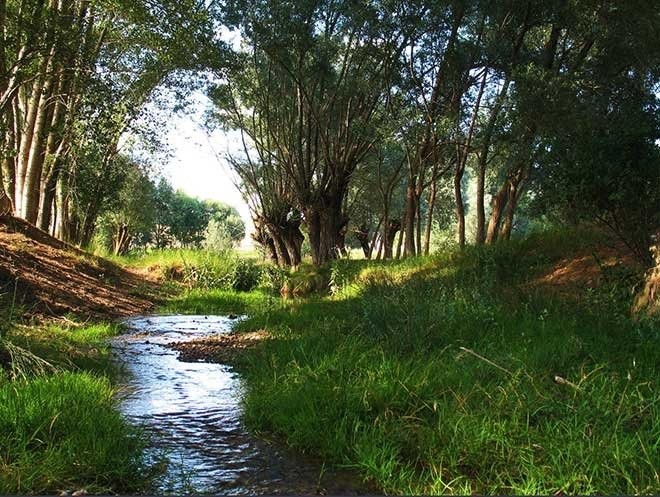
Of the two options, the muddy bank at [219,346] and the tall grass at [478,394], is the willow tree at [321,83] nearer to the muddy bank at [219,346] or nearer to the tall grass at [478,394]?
the muddy bank at [219,346]

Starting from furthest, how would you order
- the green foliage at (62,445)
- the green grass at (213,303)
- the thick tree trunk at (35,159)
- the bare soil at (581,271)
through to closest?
1. the thick tree trunk at (35,159)
2. the green grass at (213,303)
3. the bare soil at (581,271)
4. the green foliage at (62,445)

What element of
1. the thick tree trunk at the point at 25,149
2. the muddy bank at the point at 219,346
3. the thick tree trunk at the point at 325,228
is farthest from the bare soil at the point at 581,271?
the thick tree trunk at the point at 25,149

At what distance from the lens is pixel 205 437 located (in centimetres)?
375

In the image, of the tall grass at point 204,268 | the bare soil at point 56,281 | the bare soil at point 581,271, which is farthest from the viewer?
Answer: the tall grass at point 204,268

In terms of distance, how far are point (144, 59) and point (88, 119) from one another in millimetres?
3318

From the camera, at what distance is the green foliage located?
9.05 ft

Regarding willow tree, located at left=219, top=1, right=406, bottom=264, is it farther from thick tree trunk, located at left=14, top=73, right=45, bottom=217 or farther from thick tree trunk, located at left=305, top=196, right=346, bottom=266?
thick tree trunk, located at left=14, top=73, right=45, bottom=217

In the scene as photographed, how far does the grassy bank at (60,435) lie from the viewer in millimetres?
2783

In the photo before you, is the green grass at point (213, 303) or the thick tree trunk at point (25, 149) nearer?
the green grass at point (213, 303)

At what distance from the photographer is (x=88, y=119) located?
1377cm

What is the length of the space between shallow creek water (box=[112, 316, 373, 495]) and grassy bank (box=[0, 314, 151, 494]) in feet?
0.65

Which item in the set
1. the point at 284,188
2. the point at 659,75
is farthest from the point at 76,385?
the point at 284,188

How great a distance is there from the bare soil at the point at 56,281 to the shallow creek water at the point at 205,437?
258cm

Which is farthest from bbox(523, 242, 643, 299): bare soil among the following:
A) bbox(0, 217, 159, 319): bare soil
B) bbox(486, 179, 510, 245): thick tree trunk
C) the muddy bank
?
bbox(0, 217, 159, 319): bare soil
